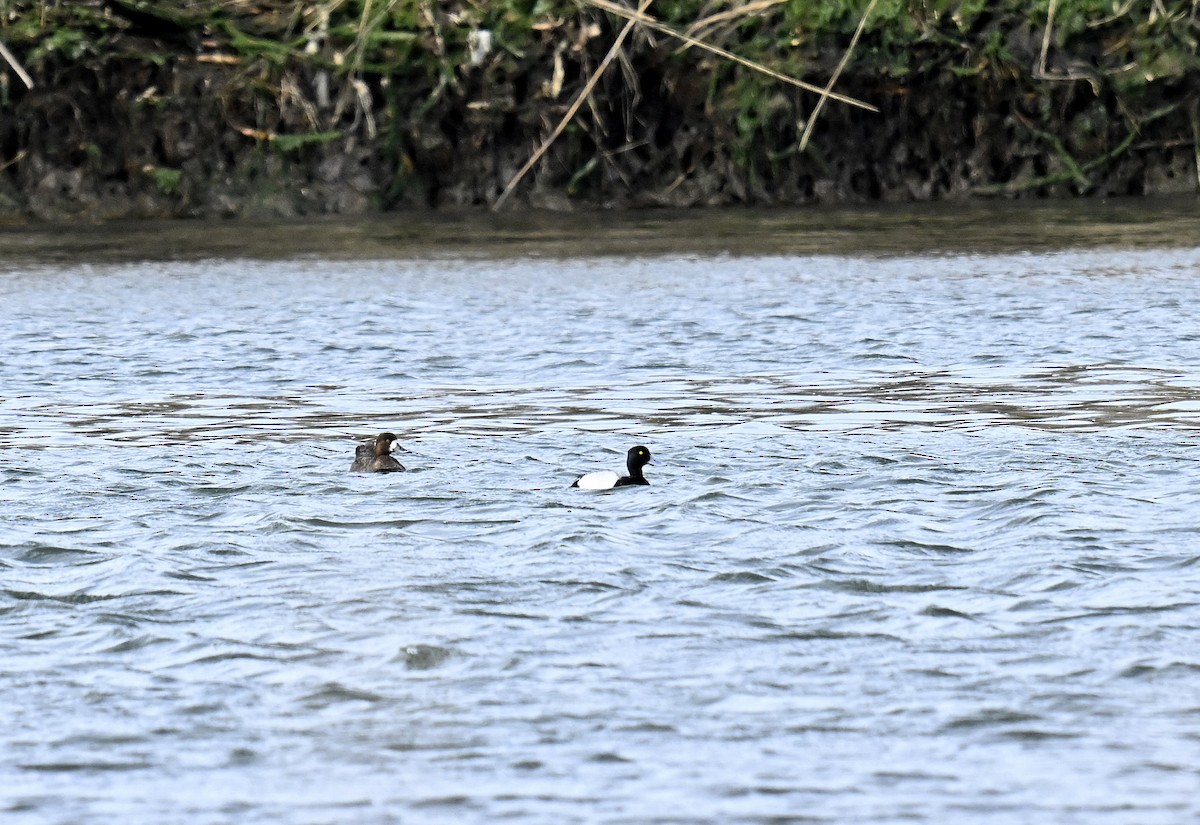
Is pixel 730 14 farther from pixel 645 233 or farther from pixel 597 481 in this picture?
pixel 597 481

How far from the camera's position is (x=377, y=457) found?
1109cm

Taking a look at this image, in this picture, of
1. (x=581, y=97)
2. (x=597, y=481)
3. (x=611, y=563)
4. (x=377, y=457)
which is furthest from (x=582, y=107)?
(x=611, y=563)

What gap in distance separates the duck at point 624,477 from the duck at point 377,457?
93 centimetres

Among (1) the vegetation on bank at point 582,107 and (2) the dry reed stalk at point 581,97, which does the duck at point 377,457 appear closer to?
(2) the dry reed stalk at point 581,97

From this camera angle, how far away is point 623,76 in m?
26.6

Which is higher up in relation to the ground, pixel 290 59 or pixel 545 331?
pixel 290 59

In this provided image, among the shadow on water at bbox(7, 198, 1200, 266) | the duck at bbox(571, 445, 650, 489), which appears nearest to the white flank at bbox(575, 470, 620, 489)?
the duck at bbox(571, 445, 650, 489)

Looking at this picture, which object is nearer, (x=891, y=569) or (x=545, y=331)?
(x=891, y=569)

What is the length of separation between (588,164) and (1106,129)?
253 inches

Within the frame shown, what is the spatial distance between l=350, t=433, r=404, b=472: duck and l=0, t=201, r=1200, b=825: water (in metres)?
0.19

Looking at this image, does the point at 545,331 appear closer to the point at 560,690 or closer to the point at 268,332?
the point at 268,332

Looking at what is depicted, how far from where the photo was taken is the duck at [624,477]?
10453 millimetres

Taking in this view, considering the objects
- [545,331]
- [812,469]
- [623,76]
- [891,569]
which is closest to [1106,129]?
[623,76]

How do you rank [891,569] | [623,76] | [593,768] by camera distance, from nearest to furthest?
[593,768]
[891,569]
[623,76]
